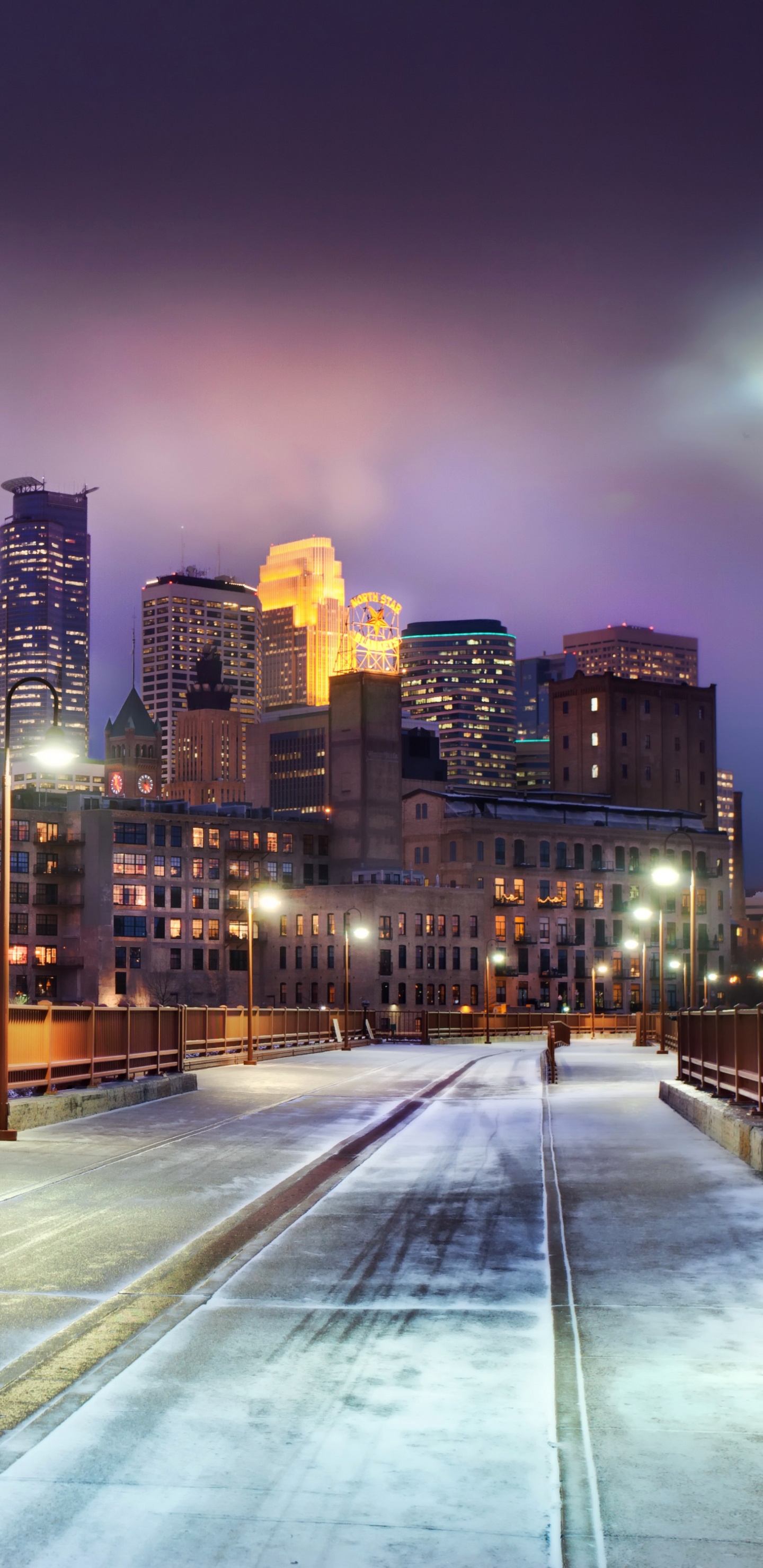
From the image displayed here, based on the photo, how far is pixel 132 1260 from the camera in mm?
13883

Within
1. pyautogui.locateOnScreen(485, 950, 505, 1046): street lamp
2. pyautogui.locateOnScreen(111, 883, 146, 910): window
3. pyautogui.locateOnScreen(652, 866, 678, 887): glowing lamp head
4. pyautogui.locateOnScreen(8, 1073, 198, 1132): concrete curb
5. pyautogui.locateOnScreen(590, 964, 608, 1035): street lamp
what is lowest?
pyautogui.locateOnScreen(590, 964, 608, 1035): street lamp

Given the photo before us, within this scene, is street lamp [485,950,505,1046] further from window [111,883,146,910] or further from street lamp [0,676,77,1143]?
street lamp [0,676,77,1143]

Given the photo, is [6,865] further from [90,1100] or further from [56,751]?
[90,1100]

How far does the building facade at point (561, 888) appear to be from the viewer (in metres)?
156

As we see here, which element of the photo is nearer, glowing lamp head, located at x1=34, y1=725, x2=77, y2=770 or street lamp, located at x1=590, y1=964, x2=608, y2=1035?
glowing lamp head, located at x1=34, y1=725, x2=77, y2=770

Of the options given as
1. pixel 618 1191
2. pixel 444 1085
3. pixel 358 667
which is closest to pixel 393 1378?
pixel 618 1191

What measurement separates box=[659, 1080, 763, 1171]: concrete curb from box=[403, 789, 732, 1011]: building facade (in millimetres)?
120346

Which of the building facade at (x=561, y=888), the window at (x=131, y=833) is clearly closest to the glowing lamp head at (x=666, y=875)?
the window at (x=131, y=833)

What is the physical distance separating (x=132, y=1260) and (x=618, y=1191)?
7037 millimetres

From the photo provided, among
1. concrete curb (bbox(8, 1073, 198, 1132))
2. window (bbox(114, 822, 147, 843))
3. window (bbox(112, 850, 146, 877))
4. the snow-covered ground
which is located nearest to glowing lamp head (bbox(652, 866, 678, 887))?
concrete curb (bbox(8, 1073, 198, 1132))

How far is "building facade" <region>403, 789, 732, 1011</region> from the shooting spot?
15650 centimetres

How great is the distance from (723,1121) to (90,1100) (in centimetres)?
1127

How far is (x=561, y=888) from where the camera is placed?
16200cm

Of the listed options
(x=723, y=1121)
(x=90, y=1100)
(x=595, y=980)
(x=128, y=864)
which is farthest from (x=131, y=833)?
(x=723, y=1121)
